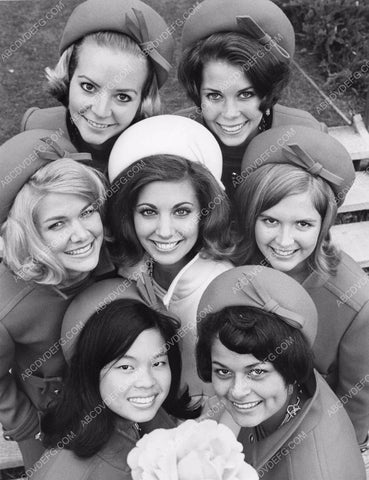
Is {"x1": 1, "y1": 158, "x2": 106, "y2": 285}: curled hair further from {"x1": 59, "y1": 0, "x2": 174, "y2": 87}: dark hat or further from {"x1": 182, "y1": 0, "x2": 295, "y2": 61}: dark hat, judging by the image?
{"x1": 182, "y1": 0, "x2": 295, "y2": 61}: dark hat

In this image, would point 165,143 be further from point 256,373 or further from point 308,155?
point 256,373

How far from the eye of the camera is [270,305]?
2.42 m

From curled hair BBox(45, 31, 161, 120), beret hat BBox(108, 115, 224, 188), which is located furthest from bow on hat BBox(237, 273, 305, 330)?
curled hair BBox(45, 31, 161, 120)

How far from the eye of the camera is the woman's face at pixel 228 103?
3229 millimetres

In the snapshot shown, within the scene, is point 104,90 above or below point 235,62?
below

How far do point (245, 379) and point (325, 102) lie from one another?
3.20 metres

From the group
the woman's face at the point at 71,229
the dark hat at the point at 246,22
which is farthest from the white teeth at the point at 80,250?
the dark hat at the point at 246,22

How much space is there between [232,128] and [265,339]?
1337 mm

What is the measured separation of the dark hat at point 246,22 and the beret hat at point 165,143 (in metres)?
0.56

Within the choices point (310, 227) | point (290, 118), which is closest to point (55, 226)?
point (310, 227)

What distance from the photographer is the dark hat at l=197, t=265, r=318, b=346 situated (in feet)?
7.97

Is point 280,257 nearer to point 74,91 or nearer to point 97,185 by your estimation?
point 97,185

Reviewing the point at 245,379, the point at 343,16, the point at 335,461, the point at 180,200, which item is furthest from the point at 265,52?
the point at 343,16

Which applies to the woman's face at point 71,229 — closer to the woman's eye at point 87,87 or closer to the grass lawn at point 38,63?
the woman's eye at point 87,87
